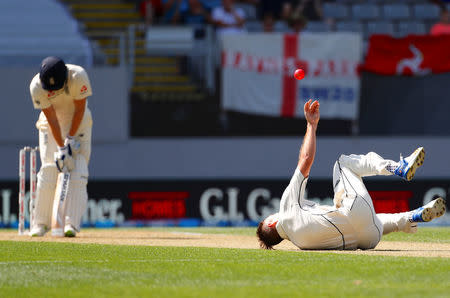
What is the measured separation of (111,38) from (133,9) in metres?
1.97

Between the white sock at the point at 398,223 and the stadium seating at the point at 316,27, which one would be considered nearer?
the white sock at the point at 398,223

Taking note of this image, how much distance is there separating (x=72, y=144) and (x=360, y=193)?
11.2ft

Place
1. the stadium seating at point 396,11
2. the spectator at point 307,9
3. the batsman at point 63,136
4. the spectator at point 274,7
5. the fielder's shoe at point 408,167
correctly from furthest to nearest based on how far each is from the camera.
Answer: the stadium seating at point 396,11, the spectator at point 274,7, the spectator at point 307,9, the batsman at point 63,136, the fielder's shoe at point 408,167

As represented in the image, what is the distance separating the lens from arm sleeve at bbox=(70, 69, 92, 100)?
9.59 meters

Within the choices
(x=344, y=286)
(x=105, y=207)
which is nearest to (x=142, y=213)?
(x=105, y=207)

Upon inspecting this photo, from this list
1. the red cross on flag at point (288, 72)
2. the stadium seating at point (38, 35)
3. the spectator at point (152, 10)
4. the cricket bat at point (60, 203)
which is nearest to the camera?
the cricket bat at point (60, 203)

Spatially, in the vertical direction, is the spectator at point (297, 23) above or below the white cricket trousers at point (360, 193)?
above

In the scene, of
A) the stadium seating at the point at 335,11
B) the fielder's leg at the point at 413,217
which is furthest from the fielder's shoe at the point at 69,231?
the stadium seating at the point at 335,11

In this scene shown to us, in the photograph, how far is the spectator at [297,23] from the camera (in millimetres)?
18391

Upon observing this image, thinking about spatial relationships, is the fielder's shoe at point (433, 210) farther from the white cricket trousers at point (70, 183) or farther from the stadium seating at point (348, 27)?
the stadium seating at point (348, 27)

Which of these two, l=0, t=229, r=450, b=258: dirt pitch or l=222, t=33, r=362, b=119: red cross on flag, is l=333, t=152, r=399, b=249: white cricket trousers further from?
l=222, t=33, r=362, b=119: red cross on flag

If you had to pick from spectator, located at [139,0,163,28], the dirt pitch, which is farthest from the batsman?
spectator, located at [139,0,163,28]

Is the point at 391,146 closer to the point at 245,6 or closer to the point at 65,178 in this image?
the point at 245,6

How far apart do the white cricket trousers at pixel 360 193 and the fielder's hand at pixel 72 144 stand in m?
3.06
